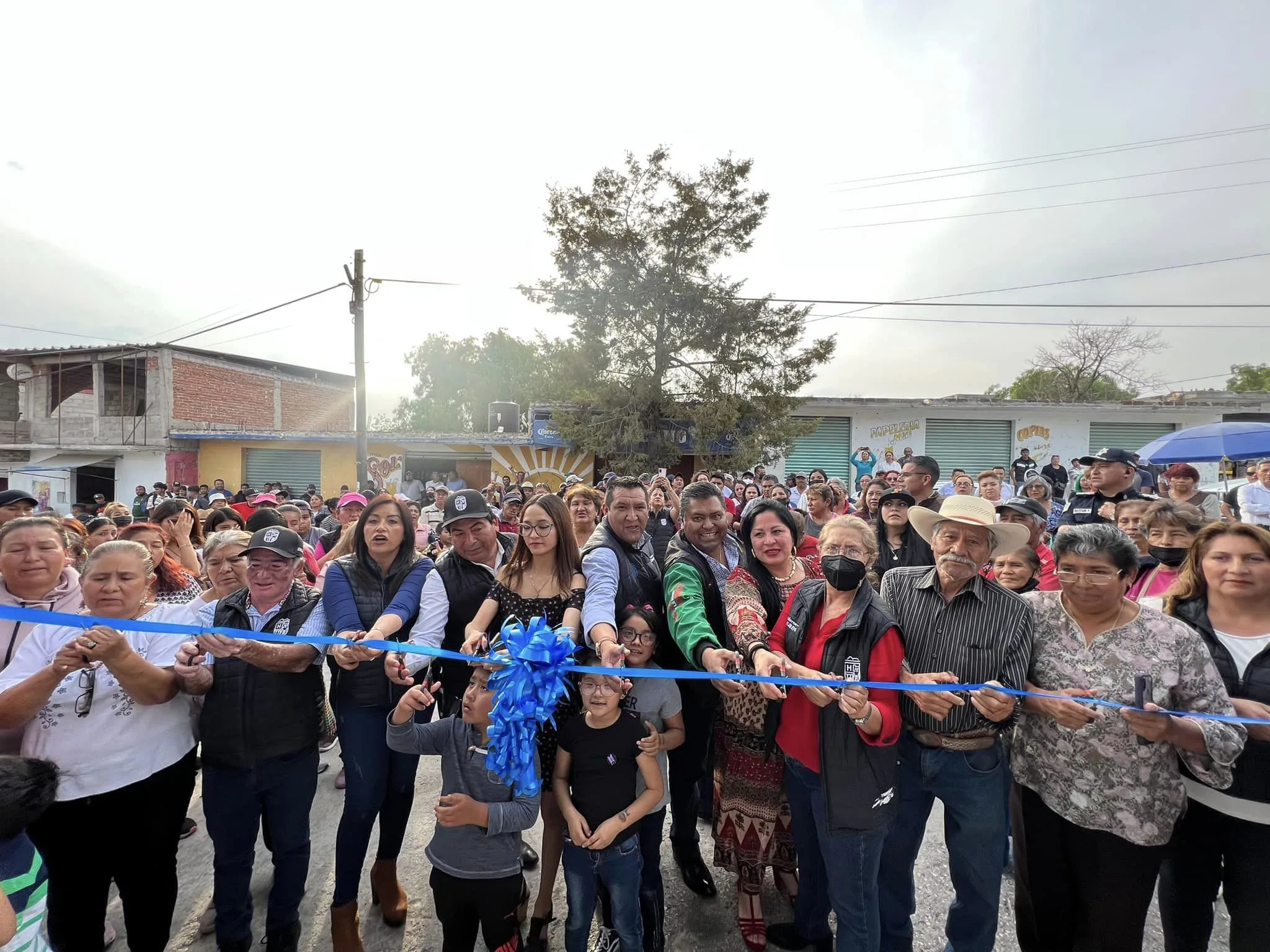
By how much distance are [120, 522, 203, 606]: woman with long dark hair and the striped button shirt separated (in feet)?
13.1

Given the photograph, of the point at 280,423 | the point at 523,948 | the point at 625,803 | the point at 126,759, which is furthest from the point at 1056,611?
the point at 280,423

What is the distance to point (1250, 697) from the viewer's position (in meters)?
2.20

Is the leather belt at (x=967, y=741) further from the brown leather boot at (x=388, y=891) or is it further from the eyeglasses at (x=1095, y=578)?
the brown leather boot at (x=388, y=891)

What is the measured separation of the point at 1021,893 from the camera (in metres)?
2.48

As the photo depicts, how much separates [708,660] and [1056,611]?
→ 4.81 ft

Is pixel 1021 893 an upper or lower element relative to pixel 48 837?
lower

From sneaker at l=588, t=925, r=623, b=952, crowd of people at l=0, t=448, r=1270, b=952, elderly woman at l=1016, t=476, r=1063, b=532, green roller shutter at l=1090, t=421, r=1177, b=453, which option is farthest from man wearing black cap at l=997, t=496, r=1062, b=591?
green roller shutter at l=1090, t=421, r=1177, b=453

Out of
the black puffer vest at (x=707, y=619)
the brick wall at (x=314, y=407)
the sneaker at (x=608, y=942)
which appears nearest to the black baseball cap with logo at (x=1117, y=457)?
the black puffer vest at (x=707, y=619)

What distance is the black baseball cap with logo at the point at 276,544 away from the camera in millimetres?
2756

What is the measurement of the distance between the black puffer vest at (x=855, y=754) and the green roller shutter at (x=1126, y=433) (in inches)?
916

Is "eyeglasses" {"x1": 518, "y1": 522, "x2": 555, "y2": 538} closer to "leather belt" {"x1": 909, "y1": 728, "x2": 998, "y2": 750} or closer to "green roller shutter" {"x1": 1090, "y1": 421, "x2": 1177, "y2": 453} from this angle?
"leather belt" {"x1": 909, "y1": 728, "x2": 998, "y2": 750}

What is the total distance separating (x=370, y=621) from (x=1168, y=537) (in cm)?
435

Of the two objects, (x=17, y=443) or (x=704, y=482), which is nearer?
(x=704, y=482)

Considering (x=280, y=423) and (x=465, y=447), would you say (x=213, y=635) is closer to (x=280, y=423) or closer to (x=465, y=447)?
(x=465, y=447)
